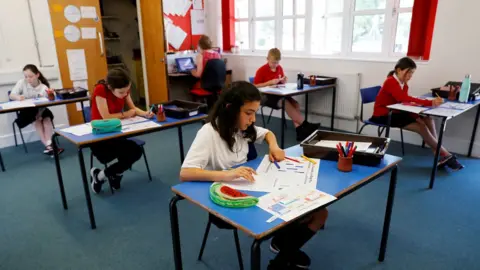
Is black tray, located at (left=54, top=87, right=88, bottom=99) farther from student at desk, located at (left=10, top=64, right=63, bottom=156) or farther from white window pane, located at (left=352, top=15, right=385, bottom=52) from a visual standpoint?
white window pane, located at (left=352, top=15, right=385, bottom=52)

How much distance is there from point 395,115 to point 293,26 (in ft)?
7.34

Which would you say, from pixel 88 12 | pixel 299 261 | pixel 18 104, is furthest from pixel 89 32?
pixel 299 261

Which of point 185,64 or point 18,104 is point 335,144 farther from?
point 185,64

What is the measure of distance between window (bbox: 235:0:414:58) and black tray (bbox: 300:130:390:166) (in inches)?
103

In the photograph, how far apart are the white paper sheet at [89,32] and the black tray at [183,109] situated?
254 centimetres

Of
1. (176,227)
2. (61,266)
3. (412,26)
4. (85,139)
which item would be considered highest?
(412,26)

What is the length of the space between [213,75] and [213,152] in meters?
3.45

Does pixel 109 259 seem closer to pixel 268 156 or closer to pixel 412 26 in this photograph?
pixel 268 156

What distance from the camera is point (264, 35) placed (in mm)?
5430

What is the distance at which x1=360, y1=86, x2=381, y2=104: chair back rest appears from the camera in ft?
12.2

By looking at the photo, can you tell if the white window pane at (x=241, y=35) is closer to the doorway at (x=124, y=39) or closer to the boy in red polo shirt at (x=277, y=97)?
the boy in red polo shirt at (x=277, y=97)

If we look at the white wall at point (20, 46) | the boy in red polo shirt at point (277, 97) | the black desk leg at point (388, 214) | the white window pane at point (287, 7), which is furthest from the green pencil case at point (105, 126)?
the white window pane at point (287, 7)

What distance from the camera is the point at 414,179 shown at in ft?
10.1

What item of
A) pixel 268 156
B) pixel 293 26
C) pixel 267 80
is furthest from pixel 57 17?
pixel 268 156
